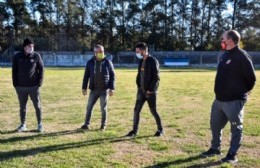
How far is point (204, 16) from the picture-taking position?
67.0 metres

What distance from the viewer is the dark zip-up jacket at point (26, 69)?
8.90 m

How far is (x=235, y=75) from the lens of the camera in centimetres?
668

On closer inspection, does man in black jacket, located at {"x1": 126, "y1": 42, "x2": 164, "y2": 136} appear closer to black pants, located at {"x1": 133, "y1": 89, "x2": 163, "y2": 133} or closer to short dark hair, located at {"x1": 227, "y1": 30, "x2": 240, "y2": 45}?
black pants, located at {"x1": 133, "y1": 89, "x2": 163, "y2": 133}

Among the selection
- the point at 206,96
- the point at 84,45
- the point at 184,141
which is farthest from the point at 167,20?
the point at 184,141

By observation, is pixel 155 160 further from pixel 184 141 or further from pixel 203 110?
pixel 203 110

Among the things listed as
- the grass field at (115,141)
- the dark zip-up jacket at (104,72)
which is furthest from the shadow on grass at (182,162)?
the dark zip-up jacket at (104,72)

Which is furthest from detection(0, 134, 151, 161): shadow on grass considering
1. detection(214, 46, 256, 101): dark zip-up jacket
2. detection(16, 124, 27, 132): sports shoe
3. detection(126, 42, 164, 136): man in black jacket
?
detection(214, 46, 256, 101): dark zip-up jacket

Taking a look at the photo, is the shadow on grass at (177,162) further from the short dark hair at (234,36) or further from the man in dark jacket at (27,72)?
the man in dark jacket at (27,72)

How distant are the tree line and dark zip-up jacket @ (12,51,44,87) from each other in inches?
2235

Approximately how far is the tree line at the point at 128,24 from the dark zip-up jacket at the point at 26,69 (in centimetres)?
5678

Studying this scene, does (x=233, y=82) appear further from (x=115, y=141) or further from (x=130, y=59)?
(x=130, y=59)

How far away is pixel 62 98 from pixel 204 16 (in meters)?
54.5

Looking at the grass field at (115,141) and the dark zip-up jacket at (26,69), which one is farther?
the dark zip-up jacket at (26,69)

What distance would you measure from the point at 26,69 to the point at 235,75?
15.0 ft
